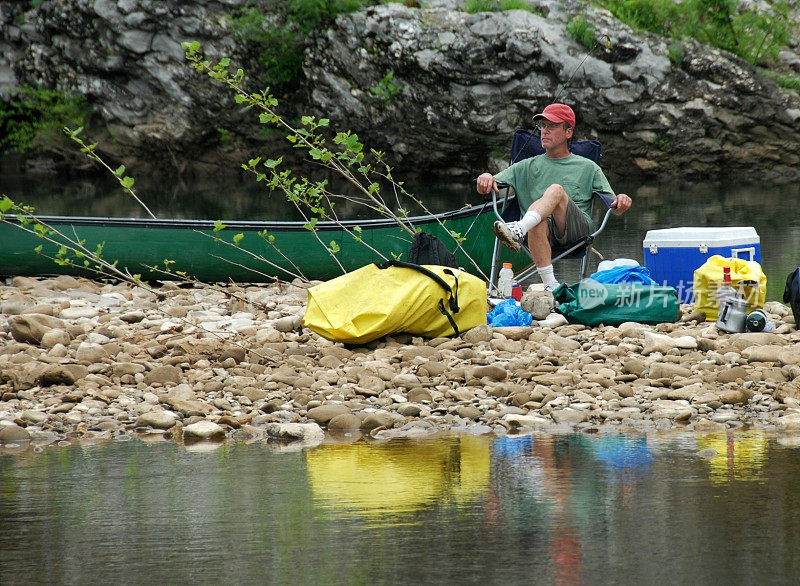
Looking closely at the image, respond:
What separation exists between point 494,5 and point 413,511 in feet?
65.5

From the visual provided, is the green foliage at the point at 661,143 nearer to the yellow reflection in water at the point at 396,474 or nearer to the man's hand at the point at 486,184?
the man's hand at the point at 486,184

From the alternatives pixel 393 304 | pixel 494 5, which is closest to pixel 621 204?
pixel 393 304

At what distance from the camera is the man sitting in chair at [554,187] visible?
6066mm

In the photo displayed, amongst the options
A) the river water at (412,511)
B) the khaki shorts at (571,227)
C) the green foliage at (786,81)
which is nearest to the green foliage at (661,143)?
the green foliage at (786,81)

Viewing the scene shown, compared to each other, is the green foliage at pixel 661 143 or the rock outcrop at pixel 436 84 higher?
the rock outcrop at pixel 436 84

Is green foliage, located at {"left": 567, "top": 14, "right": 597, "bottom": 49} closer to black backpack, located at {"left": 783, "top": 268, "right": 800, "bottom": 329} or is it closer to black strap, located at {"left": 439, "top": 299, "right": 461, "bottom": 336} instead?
black backpack, located at {"left": 783, "top": 268, "right": 800, "bottom": 329}

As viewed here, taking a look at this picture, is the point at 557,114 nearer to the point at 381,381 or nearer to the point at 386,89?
the point at 381,381

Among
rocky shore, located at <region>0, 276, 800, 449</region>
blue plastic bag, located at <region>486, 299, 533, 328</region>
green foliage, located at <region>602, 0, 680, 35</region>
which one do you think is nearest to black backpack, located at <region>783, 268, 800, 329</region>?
rocky shore, located at <region>0, 276, 800, 449</region>

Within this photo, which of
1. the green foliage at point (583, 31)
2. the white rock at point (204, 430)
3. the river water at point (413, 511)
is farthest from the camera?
the green foliage at point (583, 31)

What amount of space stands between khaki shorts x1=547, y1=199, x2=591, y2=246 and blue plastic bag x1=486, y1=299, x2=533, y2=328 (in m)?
0.86

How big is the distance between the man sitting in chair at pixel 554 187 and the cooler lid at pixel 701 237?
1.10ft

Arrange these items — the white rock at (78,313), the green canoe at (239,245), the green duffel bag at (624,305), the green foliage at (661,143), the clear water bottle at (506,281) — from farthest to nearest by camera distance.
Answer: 1. the green foliage at (661,143)
2. the green canoe at (239,245)
3. the clear water bottle at (506,281)
4. the white rock at (78,313)
5. the green duffel bag at (624,305)

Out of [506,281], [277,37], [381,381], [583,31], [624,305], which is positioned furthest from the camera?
[277,37]

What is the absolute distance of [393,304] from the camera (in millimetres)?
4961
